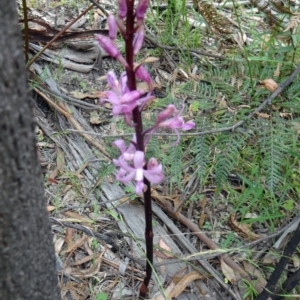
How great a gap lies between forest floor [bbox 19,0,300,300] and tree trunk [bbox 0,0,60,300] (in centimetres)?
64

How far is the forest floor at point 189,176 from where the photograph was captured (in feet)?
5.87

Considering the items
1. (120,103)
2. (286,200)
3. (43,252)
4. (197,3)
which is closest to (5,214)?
(43,252)

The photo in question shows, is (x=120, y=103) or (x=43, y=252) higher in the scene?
(x=120, y=103)

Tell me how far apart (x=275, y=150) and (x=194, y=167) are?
60 centimetres

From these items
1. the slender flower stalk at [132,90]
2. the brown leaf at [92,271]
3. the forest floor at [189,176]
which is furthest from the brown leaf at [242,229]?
the slender flower stalk at [132,90]

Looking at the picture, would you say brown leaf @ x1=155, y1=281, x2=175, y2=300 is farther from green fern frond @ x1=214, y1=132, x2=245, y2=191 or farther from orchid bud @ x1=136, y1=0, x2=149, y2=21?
orchid bud @ x1=136, y1=0, x2=149, y2=21

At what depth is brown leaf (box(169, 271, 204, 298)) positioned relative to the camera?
1.82m

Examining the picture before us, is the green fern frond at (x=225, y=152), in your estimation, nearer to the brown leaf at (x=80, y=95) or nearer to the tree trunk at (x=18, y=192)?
the tree trunk at (x=18, y=192)

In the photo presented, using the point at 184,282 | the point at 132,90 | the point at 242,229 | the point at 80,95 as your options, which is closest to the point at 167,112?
the point at 132,90

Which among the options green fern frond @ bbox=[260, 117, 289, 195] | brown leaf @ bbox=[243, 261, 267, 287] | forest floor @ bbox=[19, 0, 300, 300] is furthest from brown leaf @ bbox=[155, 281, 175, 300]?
→ green fern frond @ bbox=[260, 117, 289, 195]

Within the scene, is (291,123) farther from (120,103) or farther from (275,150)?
(120,103)

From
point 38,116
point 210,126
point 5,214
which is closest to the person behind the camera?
point 5,214

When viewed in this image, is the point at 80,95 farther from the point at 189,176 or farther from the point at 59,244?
the point at 59,244

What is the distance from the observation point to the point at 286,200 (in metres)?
2.10
